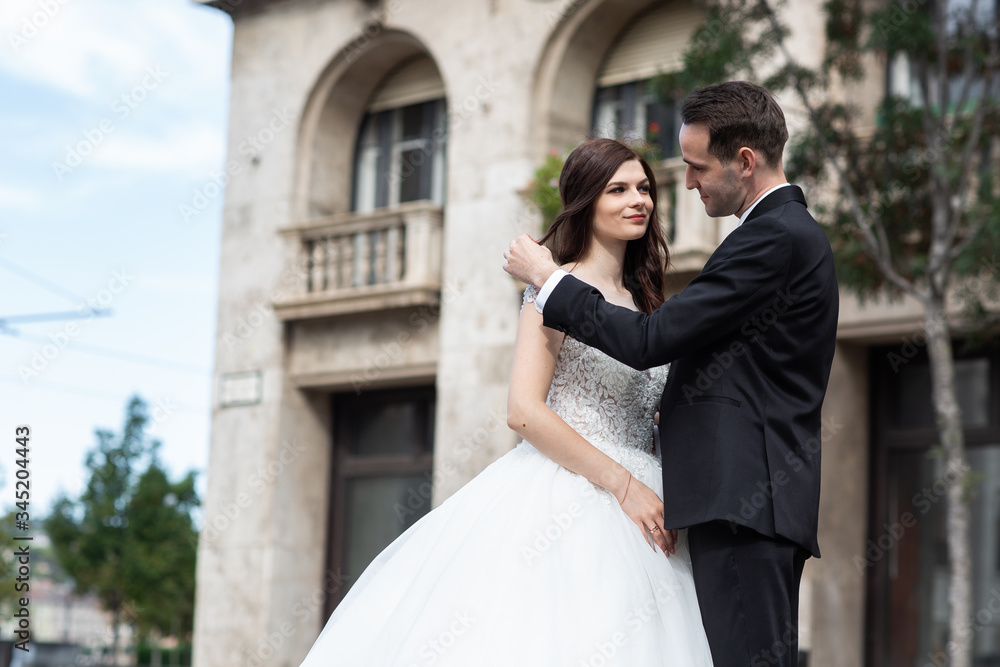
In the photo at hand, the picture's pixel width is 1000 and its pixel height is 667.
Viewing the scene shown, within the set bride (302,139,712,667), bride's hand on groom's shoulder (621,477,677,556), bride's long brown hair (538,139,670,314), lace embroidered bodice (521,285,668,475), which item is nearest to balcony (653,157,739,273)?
bride's long brown hair (538,139,670,314)

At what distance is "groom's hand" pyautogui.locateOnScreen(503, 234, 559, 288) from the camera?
329 centimetres

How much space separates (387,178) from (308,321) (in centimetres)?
203

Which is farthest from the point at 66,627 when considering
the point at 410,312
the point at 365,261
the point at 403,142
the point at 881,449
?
the point at 881,449

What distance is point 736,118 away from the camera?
3113mm

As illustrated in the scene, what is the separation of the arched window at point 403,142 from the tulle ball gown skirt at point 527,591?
11.2 metres

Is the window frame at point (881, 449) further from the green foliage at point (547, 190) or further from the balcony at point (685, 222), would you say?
the green foliage at point (547, 190)

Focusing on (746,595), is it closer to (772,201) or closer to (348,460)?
A: (772,201)

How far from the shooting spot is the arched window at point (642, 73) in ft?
42.2

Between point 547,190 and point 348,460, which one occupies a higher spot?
point 547,190

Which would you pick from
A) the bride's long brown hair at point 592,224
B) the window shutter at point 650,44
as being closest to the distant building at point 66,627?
the bride's long brown hair at point 592,224

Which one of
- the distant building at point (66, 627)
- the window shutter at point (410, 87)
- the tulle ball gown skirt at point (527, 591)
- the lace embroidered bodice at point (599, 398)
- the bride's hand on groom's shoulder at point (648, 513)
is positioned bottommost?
the distant building at point (66, 627)

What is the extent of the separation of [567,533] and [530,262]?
29.1 inches

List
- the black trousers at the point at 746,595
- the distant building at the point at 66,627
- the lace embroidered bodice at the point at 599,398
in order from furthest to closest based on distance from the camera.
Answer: the distant building at the point at 66,627
the lace embroidered bodice at the point at 599,398
the black trousers at the point at 746,595

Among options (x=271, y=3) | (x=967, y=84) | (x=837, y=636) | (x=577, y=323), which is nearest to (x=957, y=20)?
(x=967, y=84)
